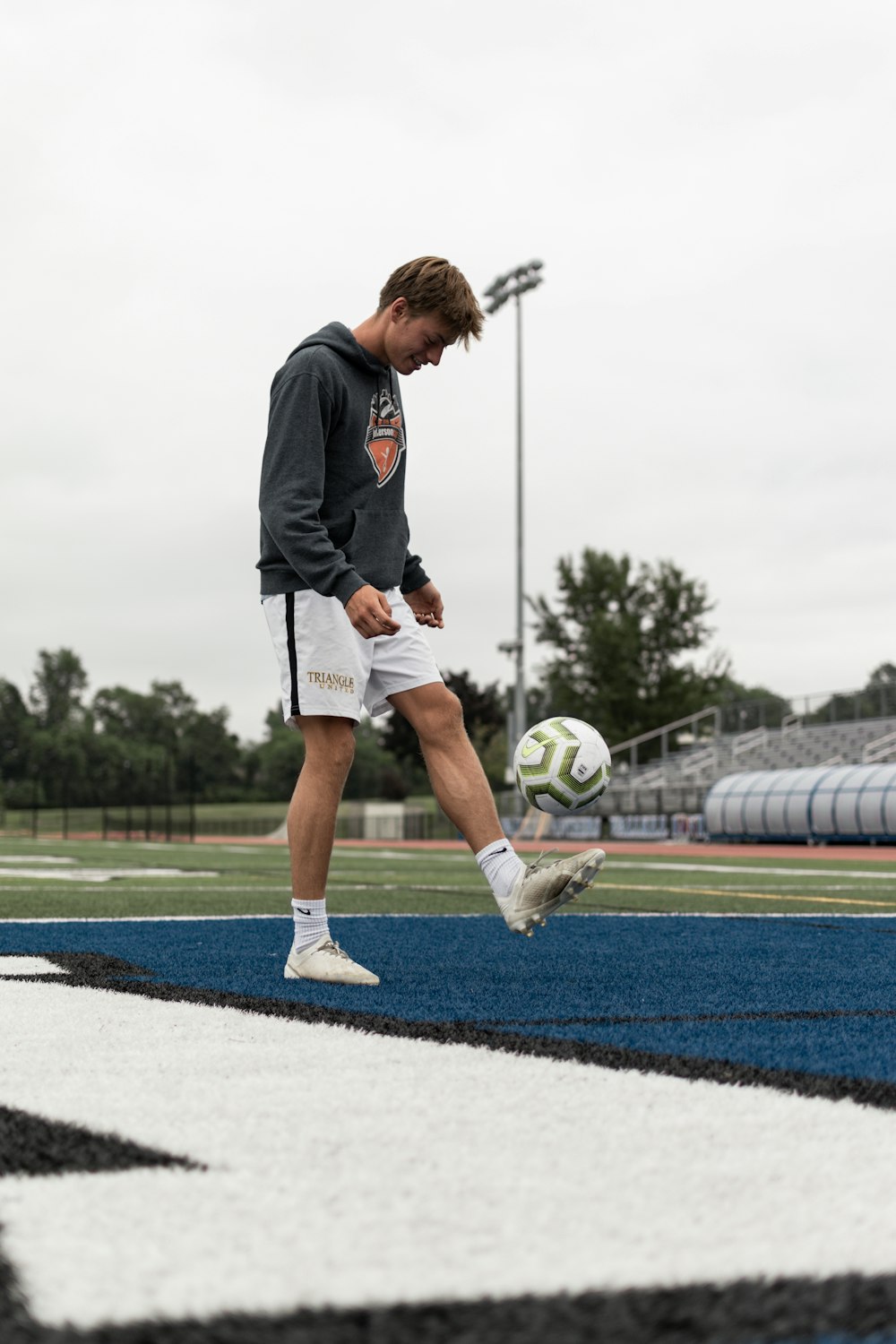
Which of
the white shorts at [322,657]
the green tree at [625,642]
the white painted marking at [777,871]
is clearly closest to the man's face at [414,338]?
the white shorts at [322,657]

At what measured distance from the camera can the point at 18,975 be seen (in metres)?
3.75

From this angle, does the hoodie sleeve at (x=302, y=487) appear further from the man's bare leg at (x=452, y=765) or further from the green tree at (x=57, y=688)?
the green tree at (x=57, y=688)

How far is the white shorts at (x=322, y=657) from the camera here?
13.4ft

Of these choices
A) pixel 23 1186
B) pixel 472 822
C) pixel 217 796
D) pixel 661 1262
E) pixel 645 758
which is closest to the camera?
pixel 661 1262

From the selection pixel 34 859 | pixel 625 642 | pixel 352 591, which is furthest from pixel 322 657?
pixel 625 642

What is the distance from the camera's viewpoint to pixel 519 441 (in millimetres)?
38062

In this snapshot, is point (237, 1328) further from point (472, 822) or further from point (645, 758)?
point (645, 758)

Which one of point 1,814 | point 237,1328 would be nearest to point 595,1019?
point 237,1328

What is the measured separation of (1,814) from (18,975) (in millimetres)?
55246

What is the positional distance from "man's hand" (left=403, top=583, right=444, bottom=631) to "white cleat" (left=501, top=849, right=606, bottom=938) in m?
1.19

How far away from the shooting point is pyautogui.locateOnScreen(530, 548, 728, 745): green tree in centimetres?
5597

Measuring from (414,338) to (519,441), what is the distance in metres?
34.2

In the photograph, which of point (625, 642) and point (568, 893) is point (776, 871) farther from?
point (625, 642)

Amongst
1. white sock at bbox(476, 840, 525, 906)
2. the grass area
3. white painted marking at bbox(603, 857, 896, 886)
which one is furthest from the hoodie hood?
white painted marking at bbox(603, 857, 896, 886)
